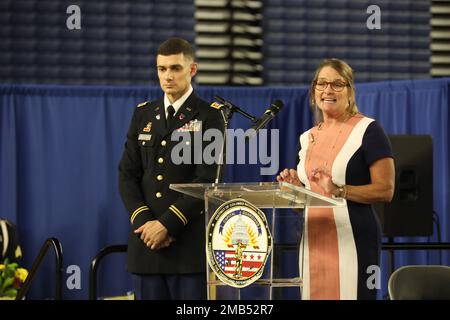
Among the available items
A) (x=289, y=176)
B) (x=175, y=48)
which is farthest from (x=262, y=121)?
(x=175, y=48)

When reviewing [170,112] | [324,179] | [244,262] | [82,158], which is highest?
[170,112]

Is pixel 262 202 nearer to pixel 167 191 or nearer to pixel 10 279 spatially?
pixel 167 191

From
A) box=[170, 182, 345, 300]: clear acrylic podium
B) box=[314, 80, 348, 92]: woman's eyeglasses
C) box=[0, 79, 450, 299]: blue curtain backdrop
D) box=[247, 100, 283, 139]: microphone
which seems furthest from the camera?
box=[0, 79, 450, 299]: blue curtain backdrop

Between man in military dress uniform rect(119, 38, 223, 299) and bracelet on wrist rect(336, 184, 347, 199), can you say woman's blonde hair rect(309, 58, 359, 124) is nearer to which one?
bracelet on wrist rect(336, 184, 347, 199)

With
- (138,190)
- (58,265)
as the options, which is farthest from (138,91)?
(138,190)

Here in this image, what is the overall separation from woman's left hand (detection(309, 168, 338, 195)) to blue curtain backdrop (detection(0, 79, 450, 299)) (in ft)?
14.1

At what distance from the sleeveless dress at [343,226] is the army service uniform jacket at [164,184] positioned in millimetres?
575

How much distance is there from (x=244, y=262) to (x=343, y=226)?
538 millimetres

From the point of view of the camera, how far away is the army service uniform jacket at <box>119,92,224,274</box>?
3.96 metres

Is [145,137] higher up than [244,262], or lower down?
higher up

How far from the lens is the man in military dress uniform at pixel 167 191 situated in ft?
13.0

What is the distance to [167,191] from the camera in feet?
13.3

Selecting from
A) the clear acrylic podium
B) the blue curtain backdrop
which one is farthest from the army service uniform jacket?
the blue curtain backdrop

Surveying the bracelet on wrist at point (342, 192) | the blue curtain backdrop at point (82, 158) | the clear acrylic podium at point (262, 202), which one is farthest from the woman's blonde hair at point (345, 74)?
the blue curtain backdrop at point (82, 158)
